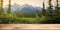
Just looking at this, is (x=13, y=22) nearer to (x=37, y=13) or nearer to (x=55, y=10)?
(x=37, y=13)

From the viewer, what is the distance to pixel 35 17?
1483mm

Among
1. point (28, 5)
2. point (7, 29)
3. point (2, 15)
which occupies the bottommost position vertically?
point (7, 29)

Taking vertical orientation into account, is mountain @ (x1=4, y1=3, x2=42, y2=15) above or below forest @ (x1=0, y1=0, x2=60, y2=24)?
above

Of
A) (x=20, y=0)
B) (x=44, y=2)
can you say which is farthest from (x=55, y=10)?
(x=20, y=0)

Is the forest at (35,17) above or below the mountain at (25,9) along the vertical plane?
below

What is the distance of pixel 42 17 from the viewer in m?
1.49

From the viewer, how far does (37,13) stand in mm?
1497

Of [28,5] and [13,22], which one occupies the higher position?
[28,5]

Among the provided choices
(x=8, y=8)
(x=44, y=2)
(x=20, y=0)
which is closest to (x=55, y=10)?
(x=44, y=2)

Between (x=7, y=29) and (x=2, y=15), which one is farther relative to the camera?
(x=2, y=15)

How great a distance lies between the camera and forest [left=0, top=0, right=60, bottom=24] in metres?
1.47

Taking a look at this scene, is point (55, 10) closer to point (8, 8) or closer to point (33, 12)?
point (33, 12)

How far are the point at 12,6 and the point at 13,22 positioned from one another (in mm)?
180

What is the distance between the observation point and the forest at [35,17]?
1475mm
